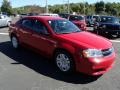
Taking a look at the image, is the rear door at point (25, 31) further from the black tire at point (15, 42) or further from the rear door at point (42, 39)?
the black tire at point (15, 42)

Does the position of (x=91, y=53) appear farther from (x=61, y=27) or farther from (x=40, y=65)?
(x=40, y=65)

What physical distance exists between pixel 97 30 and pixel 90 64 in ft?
38.7

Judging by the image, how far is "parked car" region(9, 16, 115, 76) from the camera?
7066 mm

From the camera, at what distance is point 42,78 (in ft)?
23.9

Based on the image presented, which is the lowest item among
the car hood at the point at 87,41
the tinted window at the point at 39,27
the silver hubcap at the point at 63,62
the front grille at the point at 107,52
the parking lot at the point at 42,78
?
the parking lot at the point at 42,78

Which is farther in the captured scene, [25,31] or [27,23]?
[27,23]

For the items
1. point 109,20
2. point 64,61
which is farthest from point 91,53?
point 109,20

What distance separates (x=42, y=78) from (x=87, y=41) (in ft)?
5.34

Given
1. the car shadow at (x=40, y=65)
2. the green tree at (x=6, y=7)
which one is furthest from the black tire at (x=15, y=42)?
the green tree at (x=6, y=7)

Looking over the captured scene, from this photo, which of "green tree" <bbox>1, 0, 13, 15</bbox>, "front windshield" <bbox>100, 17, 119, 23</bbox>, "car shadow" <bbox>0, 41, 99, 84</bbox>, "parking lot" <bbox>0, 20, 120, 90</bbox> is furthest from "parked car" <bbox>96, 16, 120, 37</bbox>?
"green tree" <bbox>1, 0, 13, 15</bbox>

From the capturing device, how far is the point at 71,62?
24.3 feet

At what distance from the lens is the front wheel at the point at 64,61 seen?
7.45 metres

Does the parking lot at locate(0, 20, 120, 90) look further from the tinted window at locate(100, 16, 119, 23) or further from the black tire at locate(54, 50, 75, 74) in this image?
the tinted window at locate(100, 16, 119, 23)

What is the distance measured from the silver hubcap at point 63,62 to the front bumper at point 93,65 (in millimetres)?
424
